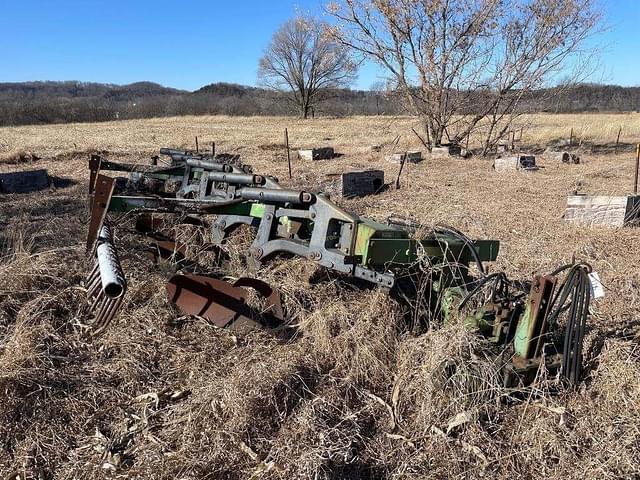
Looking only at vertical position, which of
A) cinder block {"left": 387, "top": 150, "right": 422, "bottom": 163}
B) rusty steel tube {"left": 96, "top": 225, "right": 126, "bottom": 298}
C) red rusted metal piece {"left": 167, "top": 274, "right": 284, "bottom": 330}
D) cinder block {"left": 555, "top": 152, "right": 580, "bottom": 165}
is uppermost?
rusty steel tube {"left": 96, "top": 225, "right": 126, "bottom": 298}

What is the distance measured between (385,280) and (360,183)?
260 inches

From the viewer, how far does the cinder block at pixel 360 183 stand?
9367 mm

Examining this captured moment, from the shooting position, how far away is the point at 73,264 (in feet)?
14.4

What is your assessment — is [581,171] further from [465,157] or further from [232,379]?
[232,379]

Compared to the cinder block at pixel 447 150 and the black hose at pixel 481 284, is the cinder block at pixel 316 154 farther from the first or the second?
the black hose at pixel 481 284

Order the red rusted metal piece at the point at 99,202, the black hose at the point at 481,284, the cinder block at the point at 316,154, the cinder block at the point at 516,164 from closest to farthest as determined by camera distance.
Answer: the black hose at the point at 481,284
the red rusted metal piece at the point at 99,202
the cinder block at the point at 516,164
the cinder block at the point at 316,154

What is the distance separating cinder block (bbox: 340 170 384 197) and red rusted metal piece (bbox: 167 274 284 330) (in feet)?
18.9

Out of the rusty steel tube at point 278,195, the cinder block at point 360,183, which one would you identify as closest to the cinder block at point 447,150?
the cinder block at point 360,183

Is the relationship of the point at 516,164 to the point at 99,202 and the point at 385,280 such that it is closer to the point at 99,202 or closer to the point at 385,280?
the point at 385,280

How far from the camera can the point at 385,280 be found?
10.5 feet

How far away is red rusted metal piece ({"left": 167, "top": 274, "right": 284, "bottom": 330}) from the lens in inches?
144

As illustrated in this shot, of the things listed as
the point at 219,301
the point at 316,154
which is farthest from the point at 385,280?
the point at 316,154

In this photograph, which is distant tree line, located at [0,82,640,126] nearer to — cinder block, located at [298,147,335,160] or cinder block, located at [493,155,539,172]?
cinder block, located at [298,147,335,160]

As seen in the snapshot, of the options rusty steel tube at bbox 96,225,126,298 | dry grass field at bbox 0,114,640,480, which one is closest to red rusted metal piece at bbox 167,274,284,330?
dry grass field at bbox 0,114,640,480
